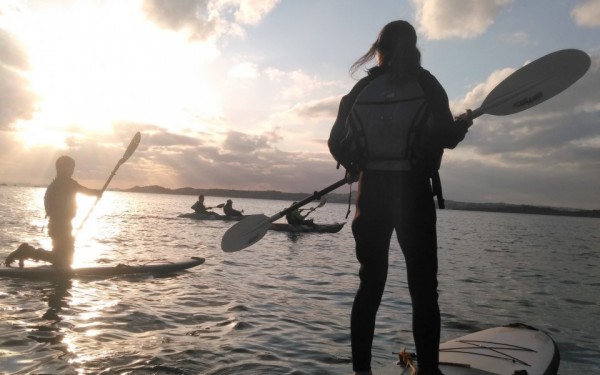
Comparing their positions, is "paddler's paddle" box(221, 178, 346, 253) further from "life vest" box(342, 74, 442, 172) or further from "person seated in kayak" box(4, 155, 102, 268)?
"person seated in kayak" box(4, 155, 102, 268)

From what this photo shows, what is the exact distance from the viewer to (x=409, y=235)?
2.95 metres

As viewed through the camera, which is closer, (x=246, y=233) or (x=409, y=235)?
(x=409, y=235)

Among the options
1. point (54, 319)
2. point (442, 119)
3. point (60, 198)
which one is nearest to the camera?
point (442, 119)

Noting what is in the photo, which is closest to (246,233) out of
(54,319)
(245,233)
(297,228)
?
(245,233)

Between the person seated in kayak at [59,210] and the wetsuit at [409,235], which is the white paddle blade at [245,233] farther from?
the person seated in kayak at [59,210]

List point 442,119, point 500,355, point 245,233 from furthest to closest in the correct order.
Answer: point 245,233
point 500,355
point 442,119

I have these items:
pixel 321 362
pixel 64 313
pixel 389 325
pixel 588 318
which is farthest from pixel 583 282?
pixel 64 313

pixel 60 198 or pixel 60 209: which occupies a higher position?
pixel 60 198

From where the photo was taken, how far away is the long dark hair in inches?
120

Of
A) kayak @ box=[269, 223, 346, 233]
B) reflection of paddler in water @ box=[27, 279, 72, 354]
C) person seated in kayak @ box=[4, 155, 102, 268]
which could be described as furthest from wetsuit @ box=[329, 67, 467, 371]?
kayak @ box=[269, 223, 346, 233]

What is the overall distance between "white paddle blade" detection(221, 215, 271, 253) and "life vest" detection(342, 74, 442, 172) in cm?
212

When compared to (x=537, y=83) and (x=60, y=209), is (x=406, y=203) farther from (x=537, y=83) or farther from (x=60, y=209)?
(x=60, y=209)

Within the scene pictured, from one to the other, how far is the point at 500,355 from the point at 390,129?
2741 millimetres

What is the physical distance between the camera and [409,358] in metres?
3.89
